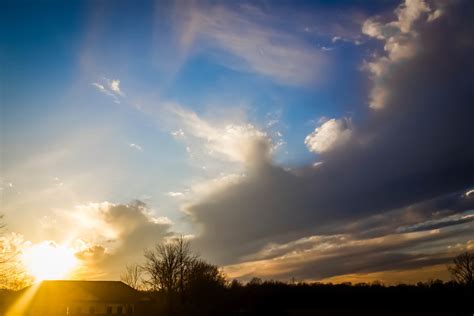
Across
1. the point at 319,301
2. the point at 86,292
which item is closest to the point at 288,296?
the point at 319,301

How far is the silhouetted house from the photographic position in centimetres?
7512

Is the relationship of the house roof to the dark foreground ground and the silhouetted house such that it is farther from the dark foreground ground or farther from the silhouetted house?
the dark foreground ground

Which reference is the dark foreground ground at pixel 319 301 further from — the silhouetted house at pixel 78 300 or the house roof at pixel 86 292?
the house roof at pixel 86 292

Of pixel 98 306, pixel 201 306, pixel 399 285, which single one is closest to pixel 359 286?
pixel 399 285

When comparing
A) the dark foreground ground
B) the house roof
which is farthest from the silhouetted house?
the dark foreground ground

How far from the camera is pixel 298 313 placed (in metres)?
74.5

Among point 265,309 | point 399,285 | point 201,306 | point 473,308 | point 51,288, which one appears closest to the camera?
point 201,306

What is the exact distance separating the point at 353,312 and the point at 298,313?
40.3ft

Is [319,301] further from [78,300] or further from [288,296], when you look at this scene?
[78,300]

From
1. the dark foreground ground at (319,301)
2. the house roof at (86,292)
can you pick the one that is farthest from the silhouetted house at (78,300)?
the dark foreground ground at (319,301)

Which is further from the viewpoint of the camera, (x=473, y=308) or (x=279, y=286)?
(x=279, y=286)

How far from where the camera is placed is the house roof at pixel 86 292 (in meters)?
78.3

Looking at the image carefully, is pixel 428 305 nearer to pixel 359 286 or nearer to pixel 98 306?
pixel 359 286

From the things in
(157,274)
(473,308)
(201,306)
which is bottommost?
(473,308)
